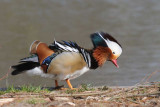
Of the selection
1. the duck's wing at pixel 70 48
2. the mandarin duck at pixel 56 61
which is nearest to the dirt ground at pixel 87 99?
the mandarin duck at pixel 56 61

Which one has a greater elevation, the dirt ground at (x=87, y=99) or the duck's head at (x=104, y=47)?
the duck's head at (x=104, y=47)

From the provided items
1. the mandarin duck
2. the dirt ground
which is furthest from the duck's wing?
the dirt ground

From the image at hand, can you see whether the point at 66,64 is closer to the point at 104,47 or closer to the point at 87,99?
the point at 104,47

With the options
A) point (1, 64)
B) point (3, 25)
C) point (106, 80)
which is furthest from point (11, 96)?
point (3, 25)

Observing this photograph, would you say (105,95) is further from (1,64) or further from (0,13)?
(0,13)

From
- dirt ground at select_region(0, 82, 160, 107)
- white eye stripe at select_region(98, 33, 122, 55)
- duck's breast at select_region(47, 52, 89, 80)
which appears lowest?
dirt ground at select_region(0, 82, 160, 107)

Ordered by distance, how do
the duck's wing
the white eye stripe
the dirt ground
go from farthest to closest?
the white eye stripe → the duck's wing → the dirt ground

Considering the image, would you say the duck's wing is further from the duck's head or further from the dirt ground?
the dirt ground

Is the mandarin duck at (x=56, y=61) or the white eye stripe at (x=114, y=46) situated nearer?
the mandarin duck at (x=56, y=61)

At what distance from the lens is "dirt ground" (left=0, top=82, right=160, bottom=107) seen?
3.79 metres

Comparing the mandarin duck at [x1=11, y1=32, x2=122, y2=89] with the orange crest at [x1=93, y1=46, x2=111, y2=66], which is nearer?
the mandarin duck at [x1=11, y1=32, x2=122, y2=89]

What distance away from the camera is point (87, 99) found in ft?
13.0

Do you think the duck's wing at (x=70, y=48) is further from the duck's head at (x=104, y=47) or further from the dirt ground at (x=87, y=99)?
the dirt ground at (x=87, y=99)

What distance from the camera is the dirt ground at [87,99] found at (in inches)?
149
